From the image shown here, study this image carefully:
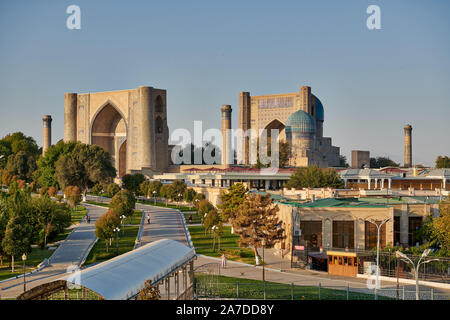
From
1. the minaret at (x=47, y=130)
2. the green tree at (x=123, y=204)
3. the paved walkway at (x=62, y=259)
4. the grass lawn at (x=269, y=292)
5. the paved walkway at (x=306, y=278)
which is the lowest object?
the paved walkway at (x=306, y=278)

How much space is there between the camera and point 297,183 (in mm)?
57031

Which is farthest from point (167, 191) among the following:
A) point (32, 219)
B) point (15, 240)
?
point (15, 240)

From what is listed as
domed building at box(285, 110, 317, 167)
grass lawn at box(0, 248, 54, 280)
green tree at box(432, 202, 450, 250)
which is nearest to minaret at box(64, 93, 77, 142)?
domed building at box(285, 110, 317, 167)

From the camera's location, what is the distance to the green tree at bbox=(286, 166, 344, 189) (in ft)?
181

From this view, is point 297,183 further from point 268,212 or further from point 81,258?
point 81,258

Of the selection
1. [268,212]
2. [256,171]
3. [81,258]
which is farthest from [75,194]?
[256,171]

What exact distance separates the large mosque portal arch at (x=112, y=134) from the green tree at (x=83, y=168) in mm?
39054

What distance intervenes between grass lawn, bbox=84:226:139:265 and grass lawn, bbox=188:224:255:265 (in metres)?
3.94

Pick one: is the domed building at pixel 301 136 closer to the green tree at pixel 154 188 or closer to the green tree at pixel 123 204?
the green tree at pixel 154 188

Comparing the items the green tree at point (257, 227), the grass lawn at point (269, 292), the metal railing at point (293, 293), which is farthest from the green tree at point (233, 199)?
the grass lawn at point (269, 292)

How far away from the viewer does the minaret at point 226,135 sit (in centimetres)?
10738

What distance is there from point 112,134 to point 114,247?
7683cm
